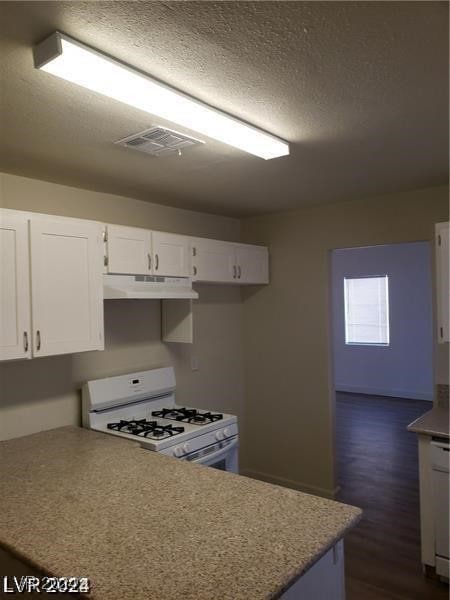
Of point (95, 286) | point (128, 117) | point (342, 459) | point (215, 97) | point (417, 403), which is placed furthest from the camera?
point (417, 403)

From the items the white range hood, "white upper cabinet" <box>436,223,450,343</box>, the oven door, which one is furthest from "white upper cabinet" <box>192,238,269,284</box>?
"white upper cabinet" <box>436,223,450,343</box>

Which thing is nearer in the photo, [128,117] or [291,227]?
[128,117]

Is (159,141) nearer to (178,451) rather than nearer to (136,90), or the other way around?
(136,90)

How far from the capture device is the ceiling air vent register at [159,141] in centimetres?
210

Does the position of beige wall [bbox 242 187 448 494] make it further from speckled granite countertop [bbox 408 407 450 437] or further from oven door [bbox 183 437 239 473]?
oven door [bbox 183 437 239 473]

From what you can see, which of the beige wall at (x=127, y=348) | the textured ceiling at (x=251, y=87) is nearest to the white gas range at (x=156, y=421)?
the beige wall at (x=127, y=348)

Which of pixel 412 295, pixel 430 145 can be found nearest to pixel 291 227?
pixel 430 145

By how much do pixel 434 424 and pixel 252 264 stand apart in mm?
1957

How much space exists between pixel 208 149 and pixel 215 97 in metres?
0.57

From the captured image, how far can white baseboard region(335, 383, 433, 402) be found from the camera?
7.32 meters

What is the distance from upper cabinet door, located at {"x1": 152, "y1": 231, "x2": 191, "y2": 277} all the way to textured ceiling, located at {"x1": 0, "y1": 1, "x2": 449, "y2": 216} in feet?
1.33

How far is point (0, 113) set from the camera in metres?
1.87

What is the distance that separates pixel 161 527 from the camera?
1.60 metres

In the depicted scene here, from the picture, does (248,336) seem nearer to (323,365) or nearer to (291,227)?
(323,365)
